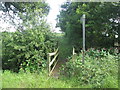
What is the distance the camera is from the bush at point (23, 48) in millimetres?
2451

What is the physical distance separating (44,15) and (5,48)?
3.87ft

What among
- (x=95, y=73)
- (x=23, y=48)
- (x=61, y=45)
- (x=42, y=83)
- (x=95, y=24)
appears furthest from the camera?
(x=61, y=45)

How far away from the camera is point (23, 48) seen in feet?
8.11

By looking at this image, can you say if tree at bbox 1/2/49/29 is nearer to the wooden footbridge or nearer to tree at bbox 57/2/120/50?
tree at bbox 57/2/120/50

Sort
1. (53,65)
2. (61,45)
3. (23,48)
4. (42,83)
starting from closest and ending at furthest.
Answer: (42,83), (23,48), (53,65), (61,45)

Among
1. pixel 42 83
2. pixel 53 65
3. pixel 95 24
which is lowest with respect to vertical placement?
pixel 53 65

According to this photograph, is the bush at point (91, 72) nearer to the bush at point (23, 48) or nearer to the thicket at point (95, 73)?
the thicket at point (95, 73)

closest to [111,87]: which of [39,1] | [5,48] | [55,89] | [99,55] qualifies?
[55,89]

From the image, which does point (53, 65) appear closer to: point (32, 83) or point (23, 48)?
point (23, 48)

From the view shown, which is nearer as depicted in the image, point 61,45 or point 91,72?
point 91,72

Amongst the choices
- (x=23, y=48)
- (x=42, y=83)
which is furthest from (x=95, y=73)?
(x=23, y=48)

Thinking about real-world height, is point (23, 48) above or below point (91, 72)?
above

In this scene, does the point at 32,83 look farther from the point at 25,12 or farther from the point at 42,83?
the point at 25,12

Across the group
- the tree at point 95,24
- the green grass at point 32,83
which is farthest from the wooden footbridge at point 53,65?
the tree at point 95,24
